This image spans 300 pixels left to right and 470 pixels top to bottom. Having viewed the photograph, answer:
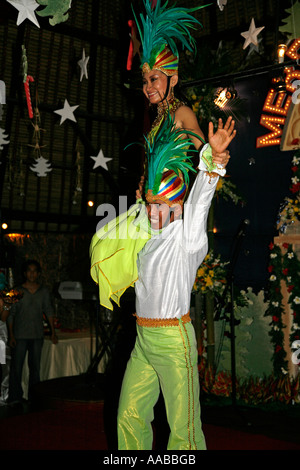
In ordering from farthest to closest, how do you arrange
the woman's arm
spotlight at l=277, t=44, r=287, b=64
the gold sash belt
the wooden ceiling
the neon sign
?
the wooden ceiling
the neon sign
spotlight at l=277, t=44, r=287, b=64
the woman's arm
the gold sash belt

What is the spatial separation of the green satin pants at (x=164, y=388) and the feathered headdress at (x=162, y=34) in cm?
145

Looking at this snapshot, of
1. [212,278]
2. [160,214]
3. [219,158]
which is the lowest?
[212,278]

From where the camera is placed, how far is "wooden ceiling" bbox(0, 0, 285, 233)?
703cm

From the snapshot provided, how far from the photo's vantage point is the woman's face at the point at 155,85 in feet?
8.86

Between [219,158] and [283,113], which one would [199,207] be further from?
[283,113]

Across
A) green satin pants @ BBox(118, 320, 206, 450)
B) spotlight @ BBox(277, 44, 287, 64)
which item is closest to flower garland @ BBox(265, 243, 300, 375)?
spotlight @ BBox(277, 44, 287, 64)

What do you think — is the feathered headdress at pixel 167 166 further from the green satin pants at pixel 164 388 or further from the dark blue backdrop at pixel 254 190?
the dark blue backdrop at pixel 254 190

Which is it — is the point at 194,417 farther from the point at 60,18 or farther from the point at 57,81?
the point at 57,81

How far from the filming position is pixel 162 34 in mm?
2664

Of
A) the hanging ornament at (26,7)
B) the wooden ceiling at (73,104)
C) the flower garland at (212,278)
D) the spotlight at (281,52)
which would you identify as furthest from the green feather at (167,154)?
the wooden ceiling at (73,104)

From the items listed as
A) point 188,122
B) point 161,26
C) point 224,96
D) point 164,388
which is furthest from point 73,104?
point 164,388

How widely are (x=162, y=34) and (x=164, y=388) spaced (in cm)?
191

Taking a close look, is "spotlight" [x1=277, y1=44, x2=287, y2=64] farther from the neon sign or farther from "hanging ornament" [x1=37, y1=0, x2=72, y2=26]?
"hanging ornament" [x1=37, y1=0, x2=72, y2=26]

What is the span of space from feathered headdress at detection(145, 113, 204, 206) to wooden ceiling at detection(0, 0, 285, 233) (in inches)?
171
